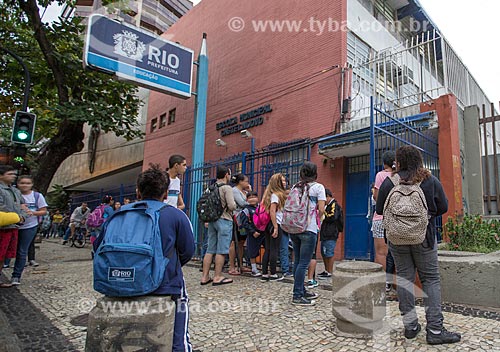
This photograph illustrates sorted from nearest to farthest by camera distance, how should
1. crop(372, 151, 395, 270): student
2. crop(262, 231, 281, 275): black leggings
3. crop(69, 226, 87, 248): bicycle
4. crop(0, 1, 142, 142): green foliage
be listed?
crop(372, 151, 395, 270): student < crop(262, 231, 281, 275): black leggings < crop(0, 1, 142, 142): green foliage < crop(69, 226, 87, 248): bicycle

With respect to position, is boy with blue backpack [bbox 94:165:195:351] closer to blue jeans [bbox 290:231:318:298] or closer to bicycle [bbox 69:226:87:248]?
blue jeans [bbox 290:231:318:298]

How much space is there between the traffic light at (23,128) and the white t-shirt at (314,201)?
7265 mm

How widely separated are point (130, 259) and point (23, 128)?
25.6 ft

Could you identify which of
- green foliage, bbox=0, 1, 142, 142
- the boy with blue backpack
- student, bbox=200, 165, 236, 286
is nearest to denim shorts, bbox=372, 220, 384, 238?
student, bbox=200, 165, 236, 286

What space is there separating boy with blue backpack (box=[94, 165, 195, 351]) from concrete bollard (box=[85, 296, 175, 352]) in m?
0.07

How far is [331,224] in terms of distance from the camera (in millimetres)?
5629

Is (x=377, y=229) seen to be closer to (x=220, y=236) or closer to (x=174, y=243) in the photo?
(x=220, y=236)

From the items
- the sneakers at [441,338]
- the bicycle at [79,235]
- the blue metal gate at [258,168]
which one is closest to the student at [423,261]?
the sneakers at [441,338]

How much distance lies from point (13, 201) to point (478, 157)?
28.0ft

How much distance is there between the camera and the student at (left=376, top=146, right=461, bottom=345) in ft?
9.25

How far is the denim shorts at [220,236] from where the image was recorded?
5184 mm

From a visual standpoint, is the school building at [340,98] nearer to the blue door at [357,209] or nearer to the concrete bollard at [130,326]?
the blue door at [357,209]

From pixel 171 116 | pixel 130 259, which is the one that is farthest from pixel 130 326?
pixel 171 116

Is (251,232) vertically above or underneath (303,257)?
above
